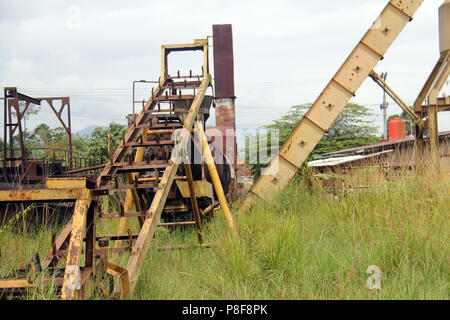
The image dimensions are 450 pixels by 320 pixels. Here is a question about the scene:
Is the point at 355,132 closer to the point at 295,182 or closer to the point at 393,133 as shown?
the point at 393,133

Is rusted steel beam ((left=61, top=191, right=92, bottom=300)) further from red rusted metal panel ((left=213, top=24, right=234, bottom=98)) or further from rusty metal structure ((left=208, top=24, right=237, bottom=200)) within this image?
red rusted metal panel ((left=213, top=24, right=234, bottom=98))

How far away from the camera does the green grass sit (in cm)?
369

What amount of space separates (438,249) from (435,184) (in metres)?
2.41

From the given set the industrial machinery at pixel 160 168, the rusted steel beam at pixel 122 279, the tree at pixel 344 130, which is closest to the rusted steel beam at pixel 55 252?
the industrial machinery at pixel 160 168

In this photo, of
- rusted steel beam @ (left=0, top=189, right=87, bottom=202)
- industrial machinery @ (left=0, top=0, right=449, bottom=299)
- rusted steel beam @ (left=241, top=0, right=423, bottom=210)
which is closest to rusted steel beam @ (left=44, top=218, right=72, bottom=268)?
industrial machinery @ (left=0, top=0, right=449, bottom=299)

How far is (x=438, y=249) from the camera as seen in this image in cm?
401

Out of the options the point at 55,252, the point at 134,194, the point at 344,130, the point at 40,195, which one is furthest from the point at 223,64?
the point at 344,130

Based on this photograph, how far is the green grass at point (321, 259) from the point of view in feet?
12.1

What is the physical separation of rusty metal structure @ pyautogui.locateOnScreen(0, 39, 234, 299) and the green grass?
48 centimetres

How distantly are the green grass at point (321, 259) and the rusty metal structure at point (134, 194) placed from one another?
481mm

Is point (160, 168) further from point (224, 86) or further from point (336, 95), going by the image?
point (336, 95)

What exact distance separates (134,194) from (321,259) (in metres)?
2.81

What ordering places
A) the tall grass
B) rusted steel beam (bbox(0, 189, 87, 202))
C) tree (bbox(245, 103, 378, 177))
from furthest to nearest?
1. tree (bbox(245, 103, 378, 177))
2. the tall grass
3. rusted steel beam (bbox(0, 189, 87, 202))
